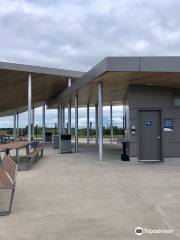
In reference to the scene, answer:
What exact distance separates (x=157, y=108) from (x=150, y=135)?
103 cm

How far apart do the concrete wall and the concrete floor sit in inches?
135

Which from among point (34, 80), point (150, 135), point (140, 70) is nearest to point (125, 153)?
point (150, 135)

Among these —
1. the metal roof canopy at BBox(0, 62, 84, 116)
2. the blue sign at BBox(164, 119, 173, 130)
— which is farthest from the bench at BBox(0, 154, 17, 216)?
the metal roof canopy at BBox(0, 62, 84, 116)

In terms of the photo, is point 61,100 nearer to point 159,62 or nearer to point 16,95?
point 16,95

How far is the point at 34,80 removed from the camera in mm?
22562

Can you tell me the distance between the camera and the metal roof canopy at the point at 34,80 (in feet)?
64.2

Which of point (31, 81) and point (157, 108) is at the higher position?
point (31, 81)

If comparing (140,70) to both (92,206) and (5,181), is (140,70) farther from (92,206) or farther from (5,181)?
(5,181)

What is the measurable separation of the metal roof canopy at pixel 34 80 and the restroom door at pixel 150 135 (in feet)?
24.8

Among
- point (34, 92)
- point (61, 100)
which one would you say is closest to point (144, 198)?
point (61, 100)

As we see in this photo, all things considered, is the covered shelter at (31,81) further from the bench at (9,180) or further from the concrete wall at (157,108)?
the bench at (9,180)

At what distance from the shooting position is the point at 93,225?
5215 millimetres

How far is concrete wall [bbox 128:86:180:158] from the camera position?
564 inches

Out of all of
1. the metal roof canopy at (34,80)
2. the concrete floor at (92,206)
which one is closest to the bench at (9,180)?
the concrete floor at (92,206)
